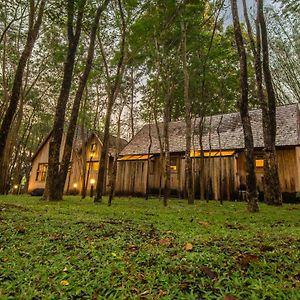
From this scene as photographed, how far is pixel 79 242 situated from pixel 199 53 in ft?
53.9

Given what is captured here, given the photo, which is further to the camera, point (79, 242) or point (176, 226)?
point (176, 226)

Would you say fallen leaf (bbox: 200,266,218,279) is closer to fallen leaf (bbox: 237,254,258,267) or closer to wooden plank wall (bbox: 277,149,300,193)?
fallen leaf (bbox: 237,254,258,267)

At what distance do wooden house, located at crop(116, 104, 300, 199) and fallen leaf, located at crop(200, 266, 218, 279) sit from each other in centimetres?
1164

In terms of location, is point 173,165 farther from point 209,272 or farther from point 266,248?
point 209,272

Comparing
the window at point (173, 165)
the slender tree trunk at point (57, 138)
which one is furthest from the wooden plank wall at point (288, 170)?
the slender tree trunk at point (57, 138)

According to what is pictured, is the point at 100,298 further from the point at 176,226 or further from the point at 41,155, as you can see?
the point at 41,155

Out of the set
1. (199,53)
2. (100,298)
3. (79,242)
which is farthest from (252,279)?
(199,53)

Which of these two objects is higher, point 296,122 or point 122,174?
point 296,122

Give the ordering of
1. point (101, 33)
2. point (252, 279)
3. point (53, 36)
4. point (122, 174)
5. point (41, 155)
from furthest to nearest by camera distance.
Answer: point (41, 155) < point (122, 174) < point (53, 36) < point (101, 33) < point (252, 279)

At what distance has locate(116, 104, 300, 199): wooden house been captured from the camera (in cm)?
1644

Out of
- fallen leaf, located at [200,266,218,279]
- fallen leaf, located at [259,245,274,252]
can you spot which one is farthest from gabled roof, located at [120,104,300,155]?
fallen leaf, located at [200,266,218,279]

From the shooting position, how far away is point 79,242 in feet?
13.1

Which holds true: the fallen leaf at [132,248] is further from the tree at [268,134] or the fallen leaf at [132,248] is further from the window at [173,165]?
the window at [173,165]

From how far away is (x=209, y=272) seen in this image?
2.82 metres
